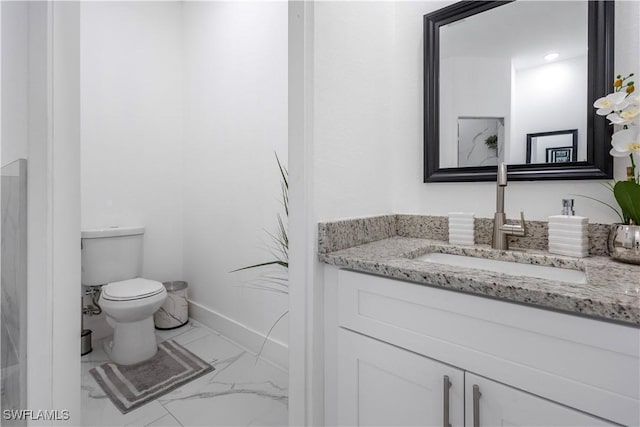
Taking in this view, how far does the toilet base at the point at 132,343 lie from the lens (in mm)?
1884

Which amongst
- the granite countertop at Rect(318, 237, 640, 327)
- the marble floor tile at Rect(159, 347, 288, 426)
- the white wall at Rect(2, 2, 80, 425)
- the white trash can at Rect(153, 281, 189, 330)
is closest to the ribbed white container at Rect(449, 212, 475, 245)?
the granite countertop at Rect(318, 237, 640, 327)

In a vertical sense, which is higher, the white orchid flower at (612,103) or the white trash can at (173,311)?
the white orchid flower at (612,103)

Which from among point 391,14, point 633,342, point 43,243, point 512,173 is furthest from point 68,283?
point 391,14

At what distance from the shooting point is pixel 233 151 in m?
2.15

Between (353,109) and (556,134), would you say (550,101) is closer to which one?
(556,134)

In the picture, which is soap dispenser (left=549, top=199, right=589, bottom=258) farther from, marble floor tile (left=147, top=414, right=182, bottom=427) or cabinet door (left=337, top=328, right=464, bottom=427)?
marble floor tile (left=147, top=414, right=182, bottom=427)

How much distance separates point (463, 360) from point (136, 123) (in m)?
2.57

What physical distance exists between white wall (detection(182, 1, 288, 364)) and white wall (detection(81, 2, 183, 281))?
4.4 inches

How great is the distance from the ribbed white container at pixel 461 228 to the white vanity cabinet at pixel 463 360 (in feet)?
1.55

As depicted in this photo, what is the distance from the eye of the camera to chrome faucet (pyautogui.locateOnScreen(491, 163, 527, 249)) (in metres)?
1.07

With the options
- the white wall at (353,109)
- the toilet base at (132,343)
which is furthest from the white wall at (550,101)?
the toilet base at (132,343)

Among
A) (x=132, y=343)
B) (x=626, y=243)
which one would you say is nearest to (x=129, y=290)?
(x=132, y=343)

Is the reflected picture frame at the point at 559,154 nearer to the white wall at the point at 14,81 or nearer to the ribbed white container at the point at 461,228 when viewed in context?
the ribbed white container at the point at 461,228

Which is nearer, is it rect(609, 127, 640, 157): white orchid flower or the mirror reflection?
rect(609, 127, 640, 157): white orchid flower
